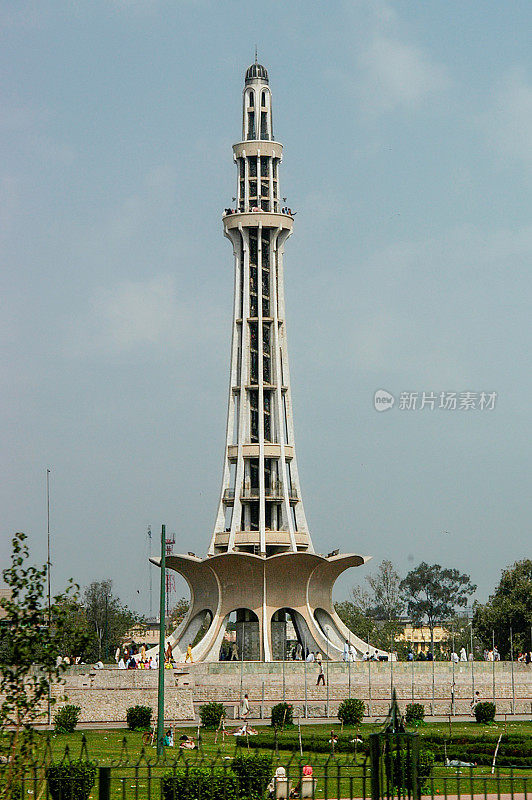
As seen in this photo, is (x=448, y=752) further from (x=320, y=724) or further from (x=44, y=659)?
(x=44, y=659)

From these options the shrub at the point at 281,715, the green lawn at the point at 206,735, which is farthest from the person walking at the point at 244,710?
the shrub at the point at 281,715

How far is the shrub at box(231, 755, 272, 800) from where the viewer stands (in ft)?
47.6

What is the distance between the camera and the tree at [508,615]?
200 ft

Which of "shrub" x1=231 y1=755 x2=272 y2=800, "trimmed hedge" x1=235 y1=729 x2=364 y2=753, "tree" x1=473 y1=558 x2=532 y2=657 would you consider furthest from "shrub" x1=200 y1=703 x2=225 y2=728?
"tree" x1=473 y1=558 x2=532 y2=657

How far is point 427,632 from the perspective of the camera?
113 meters

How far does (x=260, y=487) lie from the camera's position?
5403 cm

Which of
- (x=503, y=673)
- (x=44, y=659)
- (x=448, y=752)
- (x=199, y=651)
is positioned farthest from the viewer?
(x=199, y=651)

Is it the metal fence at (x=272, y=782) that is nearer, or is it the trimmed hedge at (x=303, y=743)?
the metal fence at (x=272, y=782)

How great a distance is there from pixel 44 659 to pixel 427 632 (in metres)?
105

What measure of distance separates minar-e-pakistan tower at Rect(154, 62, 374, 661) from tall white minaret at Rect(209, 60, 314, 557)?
0.15 feet

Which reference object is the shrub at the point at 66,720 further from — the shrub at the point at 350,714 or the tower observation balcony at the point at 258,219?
the tower observation balcony at the point at 258,219

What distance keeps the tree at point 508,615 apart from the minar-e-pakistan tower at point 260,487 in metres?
10.3

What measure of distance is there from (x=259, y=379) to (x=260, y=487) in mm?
4854

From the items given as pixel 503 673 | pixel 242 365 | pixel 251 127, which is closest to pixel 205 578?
pixel 242 365
